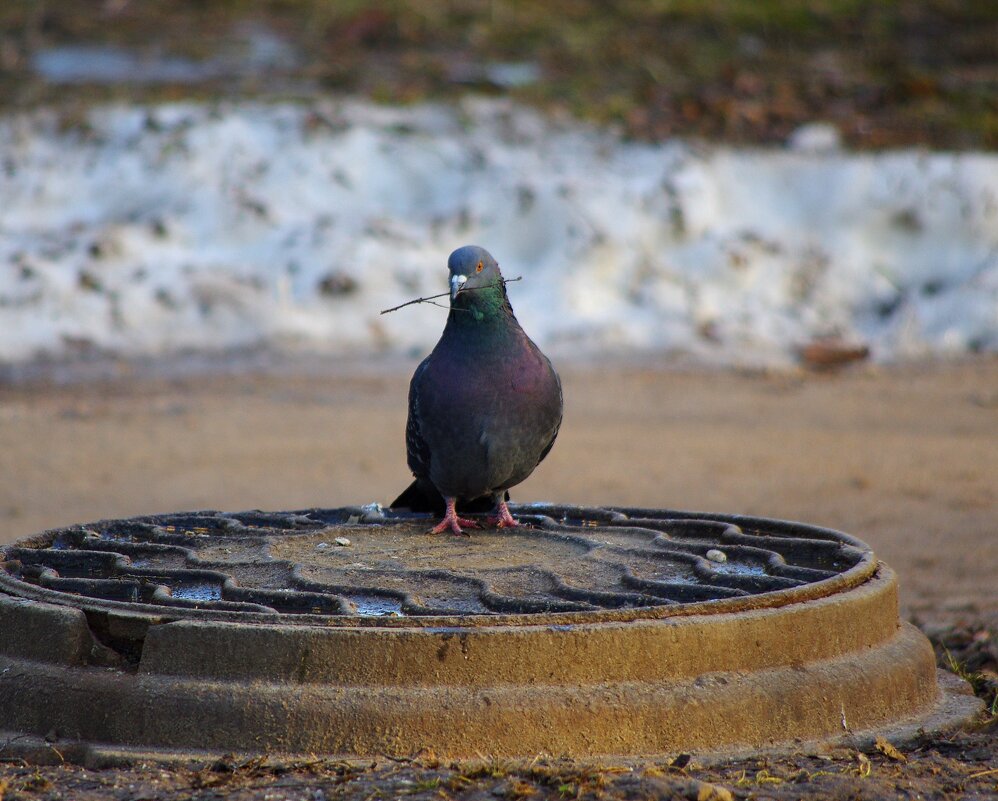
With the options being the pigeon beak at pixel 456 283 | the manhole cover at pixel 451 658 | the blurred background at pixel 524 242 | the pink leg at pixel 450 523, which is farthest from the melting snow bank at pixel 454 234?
the manhole cover at pixel 451 658

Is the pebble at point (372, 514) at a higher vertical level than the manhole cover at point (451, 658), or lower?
higher

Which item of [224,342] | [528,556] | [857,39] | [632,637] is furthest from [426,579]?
[857,39]

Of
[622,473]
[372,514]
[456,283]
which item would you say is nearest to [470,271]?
[456,283]

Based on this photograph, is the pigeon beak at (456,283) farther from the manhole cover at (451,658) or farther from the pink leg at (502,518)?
the manhole cover at (451,658)

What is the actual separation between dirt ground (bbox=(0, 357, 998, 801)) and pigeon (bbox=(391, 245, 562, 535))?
1350 millimetres

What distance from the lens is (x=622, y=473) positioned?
7.27 meters

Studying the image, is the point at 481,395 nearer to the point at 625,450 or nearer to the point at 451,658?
the point at 451,658

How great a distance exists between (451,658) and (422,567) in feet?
2.33

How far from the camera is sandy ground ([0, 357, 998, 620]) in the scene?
6.41m

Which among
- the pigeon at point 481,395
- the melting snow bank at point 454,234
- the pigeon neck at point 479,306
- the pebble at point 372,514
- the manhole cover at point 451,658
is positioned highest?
the melting snow bank at point 454,234

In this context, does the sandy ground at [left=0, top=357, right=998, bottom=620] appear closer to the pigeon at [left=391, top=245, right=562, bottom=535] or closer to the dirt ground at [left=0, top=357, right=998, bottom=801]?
the dirt ground at [left=0, top=357, right=998, bottom=801]

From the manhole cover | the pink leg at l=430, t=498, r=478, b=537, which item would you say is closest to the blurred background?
the pink leg at l=430, t=498, r=478, b=537

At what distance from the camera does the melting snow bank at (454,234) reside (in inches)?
398

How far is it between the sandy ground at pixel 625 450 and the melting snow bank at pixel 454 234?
2.19ft
